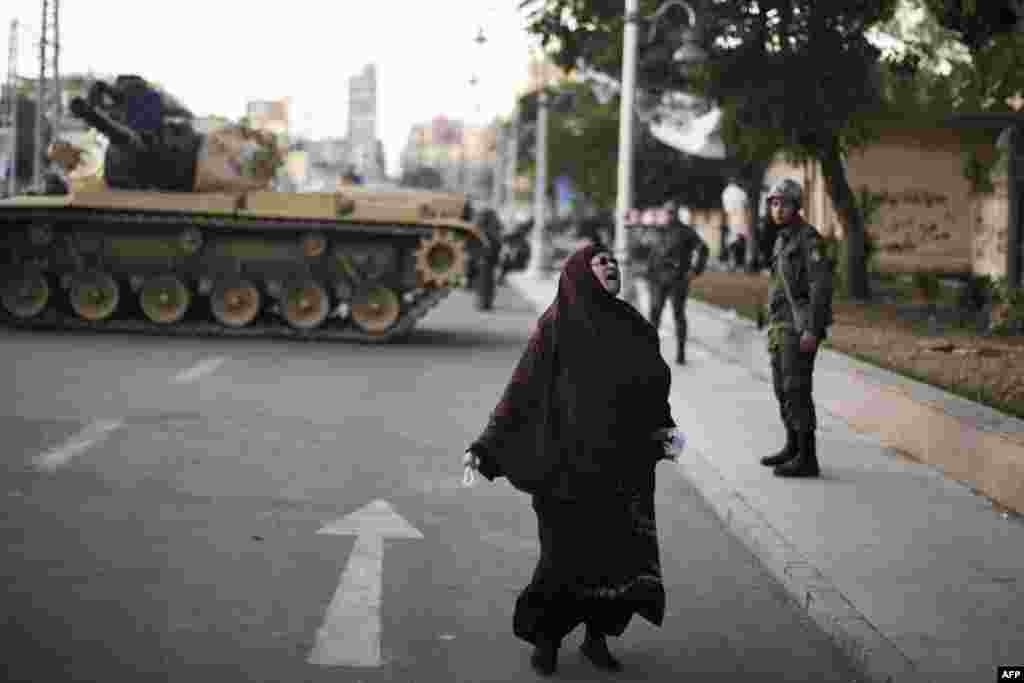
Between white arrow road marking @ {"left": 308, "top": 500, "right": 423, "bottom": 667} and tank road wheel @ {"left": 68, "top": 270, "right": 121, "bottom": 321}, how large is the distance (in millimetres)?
13102

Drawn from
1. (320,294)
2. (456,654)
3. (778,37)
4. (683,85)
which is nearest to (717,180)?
(683,85)

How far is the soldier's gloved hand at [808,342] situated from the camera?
1026 cm

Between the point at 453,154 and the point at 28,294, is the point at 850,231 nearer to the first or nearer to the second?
the point at 28,294

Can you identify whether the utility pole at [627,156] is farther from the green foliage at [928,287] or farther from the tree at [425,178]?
the tree at [425,178]

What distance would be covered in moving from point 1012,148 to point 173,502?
13626 mm

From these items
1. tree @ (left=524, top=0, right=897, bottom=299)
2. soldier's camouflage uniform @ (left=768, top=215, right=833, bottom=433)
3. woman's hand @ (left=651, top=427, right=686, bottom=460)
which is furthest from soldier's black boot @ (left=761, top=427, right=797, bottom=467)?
tree @ (left=524, top=0, right=897, bottom=299)

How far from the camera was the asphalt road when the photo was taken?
638 cm

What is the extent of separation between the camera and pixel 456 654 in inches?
→ 257

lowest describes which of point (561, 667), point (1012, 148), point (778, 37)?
point (561, 667)

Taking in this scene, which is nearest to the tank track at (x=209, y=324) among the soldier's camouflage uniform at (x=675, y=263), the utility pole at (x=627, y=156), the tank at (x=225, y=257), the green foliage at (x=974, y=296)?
the tank at (x=225, y=257)

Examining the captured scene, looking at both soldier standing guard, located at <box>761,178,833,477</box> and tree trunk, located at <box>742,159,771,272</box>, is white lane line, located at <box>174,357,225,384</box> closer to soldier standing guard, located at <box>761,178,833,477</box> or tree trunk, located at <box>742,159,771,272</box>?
soldier standing guard, located at <box>761,178,833,477</box>

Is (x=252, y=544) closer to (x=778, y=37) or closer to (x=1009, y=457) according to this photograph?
(x=1009, y=457)

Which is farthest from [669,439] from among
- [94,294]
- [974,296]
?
[974,296]

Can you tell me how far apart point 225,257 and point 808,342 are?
1291 centimetres
